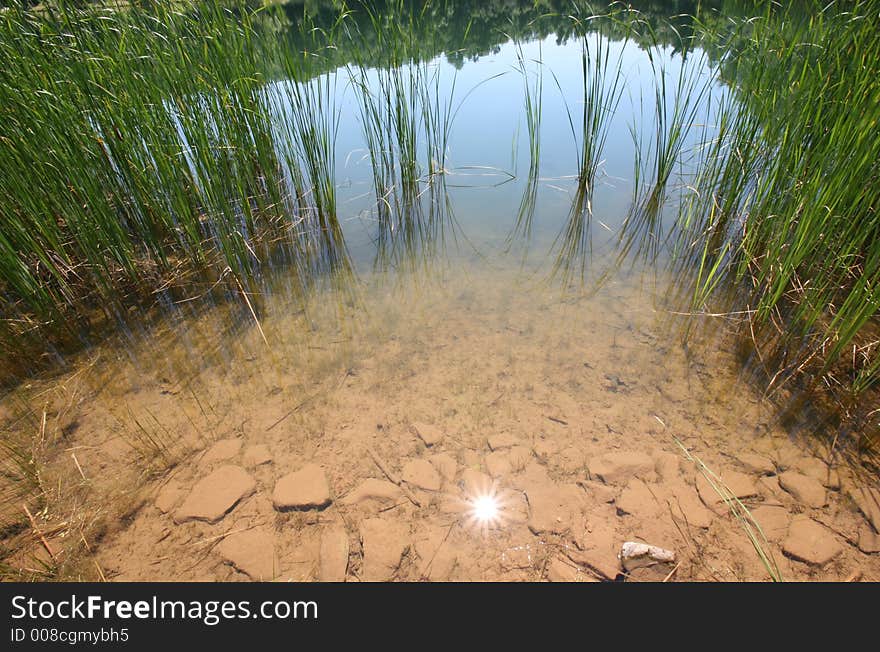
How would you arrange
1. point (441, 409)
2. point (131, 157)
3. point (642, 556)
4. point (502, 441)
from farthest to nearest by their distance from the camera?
point (131, 157) → point (441, 409) → point (502, 441) → point (642, 556)

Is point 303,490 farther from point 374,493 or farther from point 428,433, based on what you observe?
point 428,433

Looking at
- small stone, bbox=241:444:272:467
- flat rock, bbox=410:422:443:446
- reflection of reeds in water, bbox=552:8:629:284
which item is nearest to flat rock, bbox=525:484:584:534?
flat rock, bbox=410:422:443:446

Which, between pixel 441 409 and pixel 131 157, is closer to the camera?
pixel 441 409

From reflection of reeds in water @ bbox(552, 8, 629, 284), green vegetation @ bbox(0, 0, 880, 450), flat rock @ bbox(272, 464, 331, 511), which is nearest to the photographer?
flat rock @ bbox(272, 464, 331, 511)

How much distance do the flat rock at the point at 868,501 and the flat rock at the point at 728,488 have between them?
271 millimetres

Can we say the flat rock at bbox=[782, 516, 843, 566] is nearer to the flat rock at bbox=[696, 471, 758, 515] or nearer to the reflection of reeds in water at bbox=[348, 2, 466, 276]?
the flat rock at bbox=[696, 471, 758, 515]

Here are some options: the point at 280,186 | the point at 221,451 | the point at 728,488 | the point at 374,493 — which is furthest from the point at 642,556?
the point at 280,186

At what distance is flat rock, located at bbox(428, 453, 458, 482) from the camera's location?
1.59 meters

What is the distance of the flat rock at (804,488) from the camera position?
1432 mm

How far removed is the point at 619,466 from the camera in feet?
5.14

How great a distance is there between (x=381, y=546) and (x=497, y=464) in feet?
1.53

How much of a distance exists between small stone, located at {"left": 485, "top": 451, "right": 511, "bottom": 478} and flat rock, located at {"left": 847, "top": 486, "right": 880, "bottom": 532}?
1040mm
